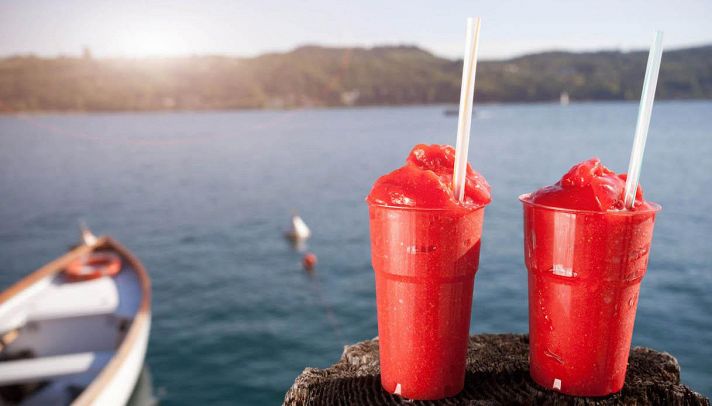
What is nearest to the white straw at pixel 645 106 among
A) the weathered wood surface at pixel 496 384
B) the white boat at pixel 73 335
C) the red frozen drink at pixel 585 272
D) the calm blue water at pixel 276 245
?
the red frozen drink at pixel 585 272

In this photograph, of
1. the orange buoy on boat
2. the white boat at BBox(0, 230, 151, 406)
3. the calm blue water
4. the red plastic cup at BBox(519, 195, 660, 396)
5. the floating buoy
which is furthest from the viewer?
the floating buoy

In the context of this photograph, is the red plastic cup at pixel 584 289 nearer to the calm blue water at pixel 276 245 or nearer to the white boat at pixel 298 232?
the calm blue water at pixel 276 245

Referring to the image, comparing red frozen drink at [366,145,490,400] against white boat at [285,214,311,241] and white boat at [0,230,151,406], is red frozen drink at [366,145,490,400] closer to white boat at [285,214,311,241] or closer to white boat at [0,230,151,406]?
white boat at [0,230,151,406]

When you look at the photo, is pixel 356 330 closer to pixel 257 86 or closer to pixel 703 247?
pixel 703 247

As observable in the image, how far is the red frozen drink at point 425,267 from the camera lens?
2273 mm

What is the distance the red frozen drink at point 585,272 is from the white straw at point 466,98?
0.39 metres

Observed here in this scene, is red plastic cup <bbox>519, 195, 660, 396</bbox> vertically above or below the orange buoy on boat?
above

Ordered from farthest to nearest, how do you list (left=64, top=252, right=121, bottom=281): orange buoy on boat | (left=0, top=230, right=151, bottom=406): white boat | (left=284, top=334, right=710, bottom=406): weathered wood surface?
(left=64, top=252, right=121, bottom=281): orange buoy on boat, (left=0, top=230, right=151, bottom=406): white boat, (left=284, top=334, right=710, bottom=406): weathered wood surface

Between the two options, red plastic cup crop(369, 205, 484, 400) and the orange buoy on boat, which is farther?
the orange buoy on boat

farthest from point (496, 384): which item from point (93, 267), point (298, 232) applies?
point (298, 232)

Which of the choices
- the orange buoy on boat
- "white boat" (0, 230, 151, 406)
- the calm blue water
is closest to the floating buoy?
the calm blue water

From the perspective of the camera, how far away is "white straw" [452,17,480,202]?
213 cm

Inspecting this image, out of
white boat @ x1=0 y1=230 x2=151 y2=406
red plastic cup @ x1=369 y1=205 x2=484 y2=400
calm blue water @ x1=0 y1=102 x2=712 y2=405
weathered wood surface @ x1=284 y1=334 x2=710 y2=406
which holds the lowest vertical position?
calm blue water @ x1=0 y1=102 x2=712 y2=405

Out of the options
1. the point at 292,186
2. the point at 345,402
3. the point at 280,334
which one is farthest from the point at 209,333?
the point at 292,186
